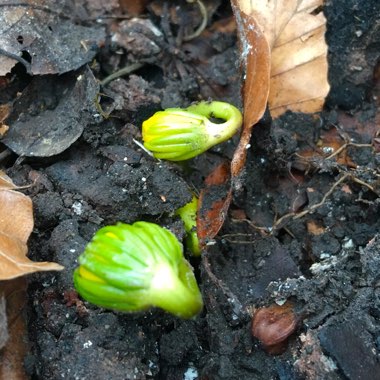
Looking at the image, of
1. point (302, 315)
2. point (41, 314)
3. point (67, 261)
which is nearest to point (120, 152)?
point (67, 261)

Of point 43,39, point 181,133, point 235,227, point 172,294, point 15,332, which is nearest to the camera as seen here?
point 172,294

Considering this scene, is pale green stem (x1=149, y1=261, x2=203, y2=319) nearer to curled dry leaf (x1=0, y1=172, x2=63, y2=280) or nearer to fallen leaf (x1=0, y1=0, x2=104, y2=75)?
curled dry leaf (x1=0, y1=172, x2=63, y2=280)

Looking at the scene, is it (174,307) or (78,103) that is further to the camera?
(78,103)

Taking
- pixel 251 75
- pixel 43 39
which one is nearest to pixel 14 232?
pixel 43 39

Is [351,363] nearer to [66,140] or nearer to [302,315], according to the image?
[302,315]

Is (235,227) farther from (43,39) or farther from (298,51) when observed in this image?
(43,39)
